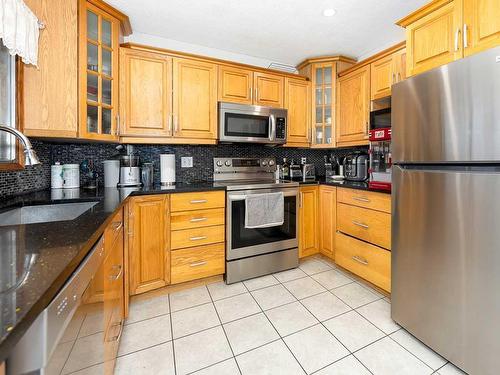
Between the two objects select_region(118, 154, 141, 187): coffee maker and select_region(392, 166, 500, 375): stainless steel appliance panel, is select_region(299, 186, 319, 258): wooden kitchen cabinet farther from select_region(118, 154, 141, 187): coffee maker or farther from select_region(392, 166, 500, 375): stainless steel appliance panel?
select_region(118, 154, 141, 187): coffee maker

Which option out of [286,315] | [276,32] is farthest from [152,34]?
[286,315]

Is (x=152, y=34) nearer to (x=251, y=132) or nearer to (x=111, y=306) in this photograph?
(x=251, y=132)

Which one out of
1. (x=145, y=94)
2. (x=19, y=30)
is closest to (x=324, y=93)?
(x=145, y=94)

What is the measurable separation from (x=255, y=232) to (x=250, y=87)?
1.47 m

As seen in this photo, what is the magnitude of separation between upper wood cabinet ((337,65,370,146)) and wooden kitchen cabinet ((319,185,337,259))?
597 mm

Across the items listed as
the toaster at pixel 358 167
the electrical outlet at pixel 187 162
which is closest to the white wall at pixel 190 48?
Result: the electrical outlet at pixel 187 162

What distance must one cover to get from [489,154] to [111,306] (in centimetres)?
184

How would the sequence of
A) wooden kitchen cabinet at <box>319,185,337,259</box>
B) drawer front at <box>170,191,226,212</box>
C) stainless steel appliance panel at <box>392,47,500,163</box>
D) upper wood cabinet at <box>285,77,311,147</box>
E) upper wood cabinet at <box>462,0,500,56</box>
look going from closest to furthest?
stainless steel appliance panel at <box>392,47,500,163</box> < upper wood cabinet at <box>462,0,500,56</box> < drawer front at <box>170,191,226,212</box> < wooden kitchen cabinet at <box>319,185,337,259</box> < upper wood cabinet at <box>285,77,311,147</box>

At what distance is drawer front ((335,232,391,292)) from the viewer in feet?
6.26

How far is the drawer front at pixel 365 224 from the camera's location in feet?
6.23

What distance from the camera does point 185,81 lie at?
2.22 metres

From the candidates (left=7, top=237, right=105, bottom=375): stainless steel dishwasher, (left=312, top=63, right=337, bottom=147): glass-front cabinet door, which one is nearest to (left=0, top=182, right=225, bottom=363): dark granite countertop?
(left=7, top=237, right=105, bottom=375): stainless steel dishwasher

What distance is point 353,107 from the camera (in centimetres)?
256

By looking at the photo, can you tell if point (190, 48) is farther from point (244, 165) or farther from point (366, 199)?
point (366, 199)
